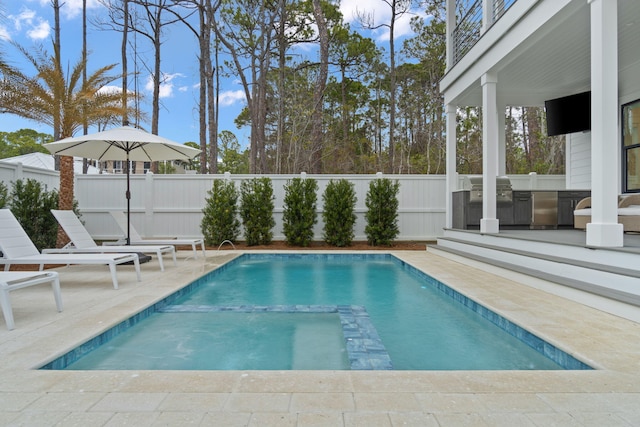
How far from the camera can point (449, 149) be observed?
882cm

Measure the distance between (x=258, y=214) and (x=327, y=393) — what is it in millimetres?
7994

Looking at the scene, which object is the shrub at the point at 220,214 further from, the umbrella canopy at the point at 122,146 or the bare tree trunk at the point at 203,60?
the bare tree trunk at the point at 203,60

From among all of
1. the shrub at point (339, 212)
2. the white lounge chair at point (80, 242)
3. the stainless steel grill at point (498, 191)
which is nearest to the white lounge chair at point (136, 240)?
the white lounge chair at point (80, 242)

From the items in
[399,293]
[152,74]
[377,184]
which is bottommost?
[399,293]

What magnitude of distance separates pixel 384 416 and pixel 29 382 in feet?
6.45

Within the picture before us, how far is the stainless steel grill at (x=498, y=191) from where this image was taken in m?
7.97

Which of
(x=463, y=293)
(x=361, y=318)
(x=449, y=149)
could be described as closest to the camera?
(x=361, y=318)

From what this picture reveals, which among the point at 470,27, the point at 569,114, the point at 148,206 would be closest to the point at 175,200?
the point at 148,206

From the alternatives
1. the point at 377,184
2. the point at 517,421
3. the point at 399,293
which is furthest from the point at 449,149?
the point at 517,421

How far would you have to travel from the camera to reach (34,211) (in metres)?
7.60

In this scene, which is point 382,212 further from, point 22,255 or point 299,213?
point 22,255

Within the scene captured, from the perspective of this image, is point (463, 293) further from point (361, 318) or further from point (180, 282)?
point (180, 282)

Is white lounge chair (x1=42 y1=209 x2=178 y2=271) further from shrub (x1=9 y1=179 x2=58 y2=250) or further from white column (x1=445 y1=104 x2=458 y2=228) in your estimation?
white column (x1=445 y1=104 x2=458 y2=228)

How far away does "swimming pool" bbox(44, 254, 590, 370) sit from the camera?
9.44 ft
